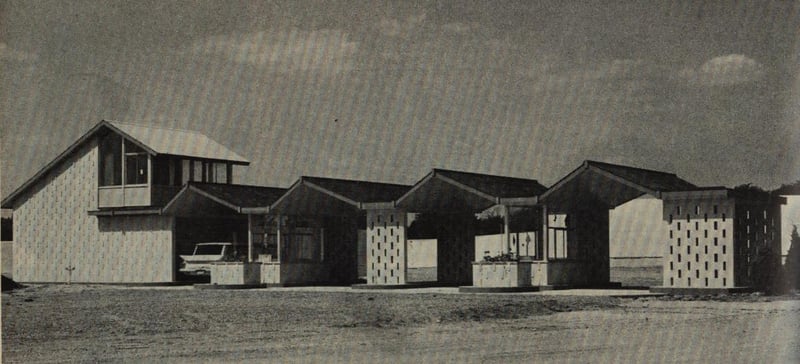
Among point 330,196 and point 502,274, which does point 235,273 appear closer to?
point 330,196

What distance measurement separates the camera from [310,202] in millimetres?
31734

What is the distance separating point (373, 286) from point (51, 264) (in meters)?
14.3

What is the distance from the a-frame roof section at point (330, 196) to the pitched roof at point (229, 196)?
1067 mm

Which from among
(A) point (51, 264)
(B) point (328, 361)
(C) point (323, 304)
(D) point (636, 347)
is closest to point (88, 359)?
(B) point (328, 361)

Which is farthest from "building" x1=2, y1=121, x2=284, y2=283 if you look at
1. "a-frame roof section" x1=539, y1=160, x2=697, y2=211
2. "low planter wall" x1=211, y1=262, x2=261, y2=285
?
"a-frame roof section" x1=539, y1=160, x2=697, y2=211

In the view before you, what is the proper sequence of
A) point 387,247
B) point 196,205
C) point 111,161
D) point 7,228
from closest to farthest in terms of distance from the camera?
point 387,247
point 196,205
point 111,161
point 7,228

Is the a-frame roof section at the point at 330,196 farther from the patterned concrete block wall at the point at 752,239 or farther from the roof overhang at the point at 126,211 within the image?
the patterned concrete block wall at the point at 752,239

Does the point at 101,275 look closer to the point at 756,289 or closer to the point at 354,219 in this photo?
the point at 354,219

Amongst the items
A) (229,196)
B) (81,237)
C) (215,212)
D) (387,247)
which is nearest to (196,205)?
→ (215,212)

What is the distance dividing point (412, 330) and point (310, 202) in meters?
16.9

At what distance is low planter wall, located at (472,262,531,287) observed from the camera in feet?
86.8

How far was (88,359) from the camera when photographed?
12125mm

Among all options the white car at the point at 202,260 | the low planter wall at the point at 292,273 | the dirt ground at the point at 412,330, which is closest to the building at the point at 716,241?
the dirt ground at the point at 412,330

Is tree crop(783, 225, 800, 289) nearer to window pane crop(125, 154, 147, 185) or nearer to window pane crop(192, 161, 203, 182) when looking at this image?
window pane crop(192, 161, 203, 182)
